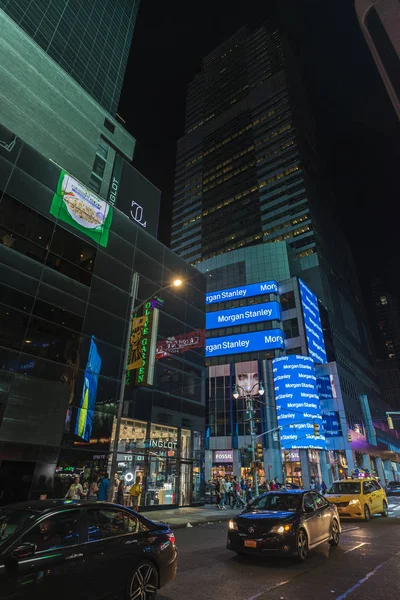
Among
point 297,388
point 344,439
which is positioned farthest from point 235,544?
point 344,439

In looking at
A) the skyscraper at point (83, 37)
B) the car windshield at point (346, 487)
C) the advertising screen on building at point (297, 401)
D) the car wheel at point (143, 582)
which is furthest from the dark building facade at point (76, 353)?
the skyscraper at point (83, 37)

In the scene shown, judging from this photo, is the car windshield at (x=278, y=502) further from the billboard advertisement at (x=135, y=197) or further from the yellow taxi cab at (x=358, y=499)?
the billboard advertisement at (x=135, y=197)

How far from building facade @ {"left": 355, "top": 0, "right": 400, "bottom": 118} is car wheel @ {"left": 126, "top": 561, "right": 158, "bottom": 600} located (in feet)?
66.8

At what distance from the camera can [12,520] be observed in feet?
13.7

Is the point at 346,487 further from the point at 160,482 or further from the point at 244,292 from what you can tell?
the point at 244,292

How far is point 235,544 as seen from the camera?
8.05 meters

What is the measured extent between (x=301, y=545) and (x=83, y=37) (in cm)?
6850

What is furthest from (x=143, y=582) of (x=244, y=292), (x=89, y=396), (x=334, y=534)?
(x=244, y=292)

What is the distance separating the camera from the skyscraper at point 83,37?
43.9 metres

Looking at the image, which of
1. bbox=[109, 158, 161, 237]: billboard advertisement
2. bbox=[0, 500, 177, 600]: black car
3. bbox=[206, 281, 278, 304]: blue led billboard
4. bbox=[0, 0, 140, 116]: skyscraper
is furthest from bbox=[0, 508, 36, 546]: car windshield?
bbox=[206, 281, 278, 304]: blue led billboard

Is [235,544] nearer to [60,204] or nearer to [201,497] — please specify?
[201,497]

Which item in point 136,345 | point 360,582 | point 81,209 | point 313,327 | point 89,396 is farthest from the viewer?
point 313,327

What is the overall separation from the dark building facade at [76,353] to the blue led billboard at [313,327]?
123ft

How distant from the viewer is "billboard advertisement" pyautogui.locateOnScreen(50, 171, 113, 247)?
67.8 feet
